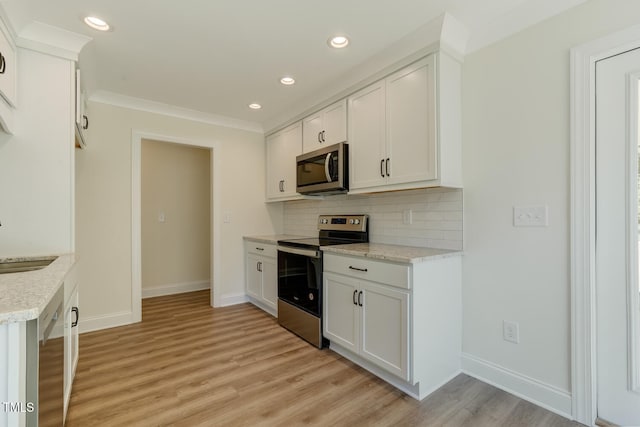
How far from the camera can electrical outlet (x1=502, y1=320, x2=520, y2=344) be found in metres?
1.94

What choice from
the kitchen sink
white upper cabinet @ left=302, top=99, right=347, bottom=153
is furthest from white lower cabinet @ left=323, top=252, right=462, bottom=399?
the kitchen sink

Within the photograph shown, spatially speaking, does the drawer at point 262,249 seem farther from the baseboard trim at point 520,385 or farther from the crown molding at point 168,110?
the baseboard trim at point 520,385

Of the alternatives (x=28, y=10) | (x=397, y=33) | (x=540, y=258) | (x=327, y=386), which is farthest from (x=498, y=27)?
(x=28, y=10)

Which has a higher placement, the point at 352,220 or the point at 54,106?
the point at 54,106

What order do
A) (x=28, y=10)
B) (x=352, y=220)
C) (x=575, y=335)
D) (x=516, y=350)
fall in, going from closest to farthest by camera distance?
(x=575, y=335)
(x=28, y=10)
(x=516, y=350)
(x=352, y=220)

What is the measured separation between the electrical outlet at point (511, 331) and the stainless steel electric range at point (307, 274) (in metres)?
1.30

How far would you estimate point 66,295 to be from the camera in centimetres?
158

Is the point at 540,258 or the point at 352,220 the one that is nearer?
the point at 540,258

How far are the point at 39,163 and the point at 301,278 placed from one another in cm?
212

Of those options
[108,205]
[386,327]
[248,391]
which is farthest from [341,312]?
[108,205]

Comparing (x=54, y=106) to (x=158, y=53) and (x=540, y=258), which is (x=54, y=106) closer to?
(x=158, y=53)

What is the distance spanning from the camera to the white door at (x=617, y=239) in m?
1.54

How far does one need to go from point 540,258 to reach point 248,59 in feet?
8.24

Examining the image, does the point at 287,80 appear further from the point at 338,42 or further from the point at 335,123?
the point at 338,42
